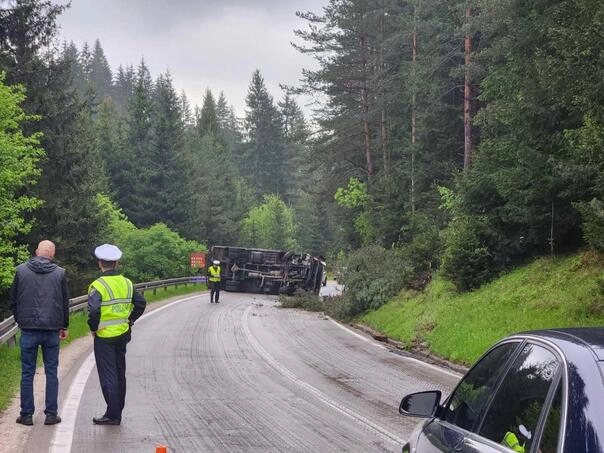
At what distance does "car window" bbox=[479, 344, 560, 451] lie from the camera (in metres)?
2.84

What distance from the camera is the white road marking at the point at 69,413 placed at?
6.82m

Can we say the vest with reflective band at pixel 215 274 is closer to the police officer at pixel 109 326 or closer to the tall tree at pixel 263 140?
the police officer at pixel 109 326

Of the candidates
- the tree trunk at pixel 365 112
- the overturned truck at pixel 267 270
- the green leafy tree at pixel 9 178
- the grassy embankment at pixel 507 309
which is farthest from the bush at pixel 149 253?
the grassy embankment at pixel 507 309

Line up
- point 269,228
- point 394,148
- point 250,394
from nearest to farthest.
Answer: point 250,394 → point 394,148 → point 269,228

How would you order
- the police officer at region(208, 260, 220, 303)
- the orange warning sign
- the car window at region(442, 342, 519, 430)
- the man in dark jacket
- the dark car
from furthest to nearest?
the orange warning sign < the police officer at region(208, 260, 220, 303) < the man in dark jacket < the car window at region(442, 342, 519, 430) < the dark car

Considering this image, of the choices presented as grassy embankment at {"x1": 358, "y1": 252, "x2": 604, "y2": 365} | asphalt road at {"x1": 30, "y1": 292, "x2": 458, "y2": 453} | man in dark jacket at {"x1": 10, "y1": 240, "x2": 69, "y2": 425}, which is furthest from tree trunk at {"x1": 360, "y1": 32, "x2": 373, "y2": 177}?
man in dark jacket at {"x1": 10, "y1": 240, "x2": 69, "y2": 425}

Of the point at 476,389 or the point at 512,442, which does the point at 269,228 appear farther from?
the point at 512,442

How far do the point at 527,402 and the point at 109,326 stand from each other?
580 cm

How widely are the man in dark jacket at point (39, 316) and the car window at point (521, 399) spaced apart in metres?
5.68

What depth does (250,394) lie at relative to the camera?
9.80 metres

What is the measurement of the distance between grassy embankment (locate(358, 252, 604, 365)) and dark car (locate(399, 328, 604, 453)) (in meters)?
9.20

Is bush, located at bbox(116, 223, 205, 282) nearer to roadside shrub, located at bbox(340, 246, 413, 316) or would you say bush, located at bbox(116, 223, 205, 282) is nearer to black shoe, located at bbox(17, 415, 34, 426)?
roadside shrub, located at bbox(340, 246, 413, 316)

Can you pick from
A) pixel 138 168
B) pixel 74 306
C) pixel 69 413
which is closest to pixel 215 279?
pixel 74 306

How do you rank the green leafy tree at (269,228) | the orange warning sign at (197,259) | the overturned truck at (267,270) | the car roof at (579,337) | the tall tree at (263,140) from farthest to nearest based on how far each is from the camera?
the tall tree at (263,140)
the green leafy tree at (269,228)
the orange warning sign at (197,259)
the overturned truck at (267,270)
the car roof at (579,337)
